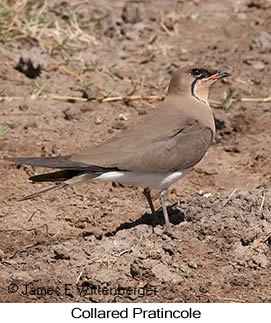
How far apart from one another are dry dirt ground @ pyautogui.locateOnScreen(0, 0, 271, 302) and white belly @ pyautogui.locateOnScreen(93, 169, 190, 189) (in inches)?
10.1

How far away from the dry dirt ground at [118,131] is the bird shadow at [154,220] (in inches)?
0.6

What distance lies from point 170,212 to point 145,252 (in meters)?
0.71

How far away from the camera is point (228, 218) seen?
5.29 m

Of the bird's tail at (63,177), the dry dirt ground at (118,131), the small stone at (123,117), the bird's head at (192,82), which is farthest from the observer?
the small stone at (123,117)

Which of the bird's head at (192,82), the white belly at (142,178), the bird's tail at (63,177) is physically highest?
the bird's head at (192,82)

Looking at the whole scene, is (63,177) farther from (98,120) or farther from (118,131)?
(98,120)

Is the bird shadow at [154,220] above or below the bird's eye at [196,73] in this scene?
below

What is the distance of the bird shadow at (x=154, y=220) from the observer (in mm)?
5484

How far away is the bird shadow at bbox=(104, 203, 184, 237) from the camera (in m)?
5.48

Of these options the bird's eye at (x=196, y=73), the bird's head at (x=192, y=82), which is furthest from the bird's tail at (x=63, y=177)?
the bird's eye at (x=196, y=73)

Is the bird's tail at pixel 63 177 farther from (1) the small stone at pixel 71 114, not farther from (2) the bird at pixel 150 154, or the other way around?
(1) the small stone at pixel 71 114

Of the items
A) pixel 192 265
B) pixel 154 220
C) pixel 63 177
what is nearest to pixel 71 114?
pixel 154 220

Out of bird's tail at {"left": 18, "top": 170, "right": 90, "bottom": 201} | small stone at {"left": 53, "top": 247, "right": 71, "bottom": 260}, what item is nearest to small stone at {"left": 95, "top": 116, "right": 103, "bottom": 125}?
bird's tail at {"left": 18, "top": 170, "right": 90, "bottom": 201}

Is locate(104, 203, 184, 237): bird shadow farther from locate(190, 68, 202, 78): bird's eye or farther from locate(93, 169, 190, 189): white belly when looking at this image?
locate(190, 68, 202, 78): bird's eye
